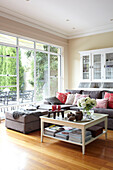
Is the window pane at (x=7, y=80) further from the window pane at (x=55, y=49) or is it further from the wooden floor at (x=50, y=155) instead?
the window pane at (x=55, y=49)

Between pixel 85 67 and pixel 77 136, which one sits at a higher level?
pixel 85 67

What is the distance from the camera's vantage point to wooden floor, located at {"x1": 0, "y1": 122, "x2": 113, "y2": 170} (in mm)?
2354

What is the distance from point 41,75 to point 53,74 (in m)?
0.76

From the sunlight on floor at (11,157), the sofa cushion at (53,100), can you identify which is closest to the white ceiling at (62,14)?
the sofa cushion at (53,100)

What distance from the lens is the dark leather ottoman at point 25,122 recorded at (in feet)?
12.4

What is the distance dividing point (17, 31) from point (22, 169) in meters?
4.04

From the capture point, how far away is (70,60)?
289 inches

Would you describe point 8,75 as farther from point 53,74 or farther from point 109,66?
point 109,66

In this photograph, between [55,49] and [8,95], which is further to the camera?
[55,49]

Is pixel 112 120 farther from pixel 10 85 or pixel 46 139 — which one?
pixel 10 85

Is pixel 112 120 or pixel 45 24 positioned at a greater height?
pixel 45 24

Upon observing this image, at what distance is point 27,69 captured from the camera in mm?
5875

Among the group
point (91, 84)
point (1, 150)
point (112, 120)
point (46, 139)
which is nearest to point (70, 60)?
point (91, 84)

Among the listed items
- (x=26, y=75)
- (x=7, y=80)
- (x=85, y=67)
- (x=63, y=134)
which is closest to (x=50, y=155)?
(x=63, y=134)
